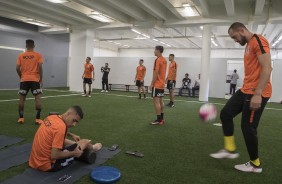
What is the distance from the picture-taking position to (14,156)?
295 centimetres

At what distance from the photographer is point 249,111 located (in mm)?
2535

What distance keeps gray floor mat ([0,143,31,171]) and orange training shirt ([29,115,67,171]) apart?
315 mm

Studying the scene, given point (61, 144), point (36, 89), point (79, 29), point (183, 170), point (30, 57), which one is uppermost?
point (79, 29)

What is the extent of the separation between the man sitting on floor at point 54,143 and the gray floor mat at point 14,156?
0.28 m

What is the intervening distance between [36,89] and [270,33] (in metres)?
14.4

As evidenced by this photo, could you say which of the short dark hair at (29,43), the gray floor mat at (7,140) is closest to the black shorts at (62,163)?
the gray floor mat at (7,140)

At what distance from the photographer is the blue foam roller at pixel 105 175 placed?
232 cm

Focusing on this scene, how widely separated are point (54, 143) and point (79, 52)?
11316mm

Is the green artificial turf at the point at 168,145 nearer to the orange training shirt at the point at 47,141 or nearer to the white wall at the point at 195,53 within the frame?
the orange training shirt at the point at 47,141

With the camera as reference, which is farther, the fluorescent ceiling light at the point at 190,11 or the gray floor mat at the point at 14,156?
the fluorescent ceiling light at the point at 190,11

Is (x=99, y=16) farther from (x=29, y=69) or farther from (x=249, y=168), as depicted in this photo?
(x=249, y=168)

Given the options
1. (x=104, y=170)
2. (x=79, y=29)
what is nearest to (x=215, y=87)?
Result: (x=79, y=29)

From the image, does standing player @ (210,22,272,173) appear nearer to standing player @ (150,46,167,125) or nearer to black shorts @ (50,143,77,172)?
black shorts @ (50,143,77,172)

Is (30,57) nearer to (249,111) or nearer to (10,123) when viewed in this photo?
(10,123)
